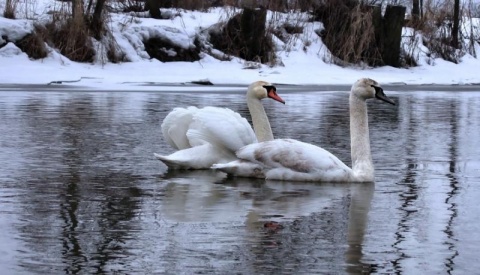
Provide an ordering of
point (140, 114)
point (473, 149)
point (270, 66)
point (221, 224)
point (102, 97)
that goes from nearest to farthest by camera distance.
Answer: point (221, 224) < point (473, 149) < point (140, 114) < point (102, 97) < point (270, 66)

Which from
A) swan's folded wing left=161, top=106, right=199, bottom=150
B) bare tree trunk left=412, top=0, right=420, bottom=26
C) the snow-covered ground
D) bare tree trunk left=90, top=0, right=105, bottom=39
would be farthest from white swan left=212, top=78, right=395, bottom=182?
bare tree trunk left=412, top=0, right=420, bottom=26

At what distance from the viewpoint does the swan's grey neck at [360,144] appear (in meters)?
9.16

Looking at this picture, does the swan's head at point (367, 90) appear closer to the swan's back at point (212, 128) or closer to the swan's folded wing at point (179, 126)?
the swan's back at point (212, 128)

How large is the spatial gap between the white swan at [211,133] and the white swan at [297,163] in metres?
0.22

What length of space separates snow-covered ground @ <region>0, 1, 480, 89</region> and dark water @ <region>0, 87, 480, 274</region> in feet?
32.3

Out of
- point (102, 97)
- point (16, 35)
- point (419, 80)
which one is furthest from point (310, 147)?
point (419, 80)

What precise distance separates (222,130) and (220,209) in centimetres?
197

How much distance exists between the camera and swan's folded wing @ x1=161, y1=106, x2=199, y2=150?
10.2m

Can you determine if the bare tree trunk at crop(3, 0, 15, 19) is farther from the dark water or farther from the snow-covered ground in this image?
the dark water

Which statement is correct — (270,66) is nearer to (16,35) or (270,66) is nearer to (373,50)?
(373,50)

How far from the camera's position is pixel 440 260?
5.88 meters

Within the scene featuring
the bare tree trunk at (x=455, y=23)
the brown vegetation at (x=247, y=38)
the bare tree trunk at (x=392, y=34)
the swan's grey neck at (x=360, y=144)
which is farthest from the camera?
the bare tree trunk at (x=455, y=23)

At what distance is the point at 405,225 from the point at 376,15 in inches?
876

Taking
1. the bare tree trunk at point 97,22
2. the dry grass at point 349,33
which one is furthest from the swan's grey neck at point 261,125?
the dry grass at point 349,33
